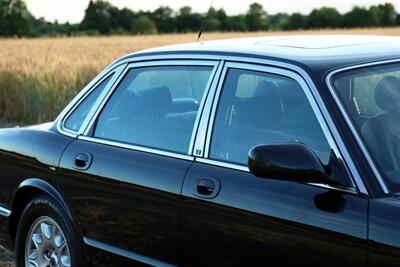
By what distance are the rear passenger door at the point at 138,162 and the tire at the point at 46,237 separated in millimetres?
123

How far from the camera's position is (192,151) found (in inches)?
147

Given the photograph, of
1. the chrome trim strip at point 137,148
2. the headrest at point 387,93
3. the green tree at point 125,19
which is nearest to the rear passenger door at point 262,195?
the chrome trim strip at point 137,148

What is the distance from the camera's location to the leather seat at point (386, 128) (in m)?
3.13

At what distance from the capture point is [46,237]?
4641mm

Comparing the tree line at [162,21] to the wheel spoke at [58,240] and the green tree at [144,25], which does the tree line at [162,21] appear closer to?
the green tree at [144,25]

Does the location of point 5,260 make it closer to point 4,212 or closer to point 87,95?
point 4,212

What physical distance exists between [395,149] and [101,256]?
179cm

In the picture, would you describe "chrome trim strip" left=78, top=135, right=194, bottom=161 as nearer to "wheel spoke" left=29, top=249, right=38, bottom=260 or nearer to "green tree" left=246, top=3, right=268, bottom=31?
"wheel spoke" left=29, top=249, right=38, bottom=260

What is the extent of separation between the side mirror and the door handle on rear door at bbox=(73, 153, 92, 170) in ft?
4.59

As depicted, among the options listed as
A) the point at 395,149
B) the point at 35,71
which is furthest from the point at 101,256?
the point at 35,71

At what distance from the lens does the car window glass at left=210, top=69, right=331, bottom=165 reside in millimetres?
3412

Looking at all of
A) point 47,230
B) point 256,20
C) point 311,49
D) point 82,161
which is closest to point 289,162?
point 311,49

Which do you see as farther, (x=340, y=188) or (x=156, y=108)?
(x=156, y=108)

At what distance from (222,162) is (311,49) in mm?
699
